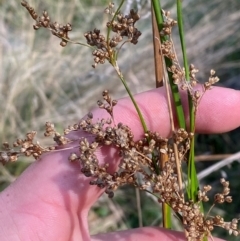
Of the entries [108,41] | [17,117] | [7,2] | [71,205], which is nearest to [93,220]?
[17,117]

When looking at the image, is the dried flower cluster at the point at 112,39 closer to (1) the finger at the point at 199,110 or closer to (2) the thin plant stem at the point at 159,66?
(2) the thin plant stem at the point at 159,66

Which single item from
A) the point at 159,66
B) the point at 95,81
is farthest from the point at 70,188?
the point at 95,81

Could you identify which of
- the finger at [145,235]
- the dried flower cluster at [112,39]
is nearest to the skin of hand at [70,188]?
the finger at [145,235]

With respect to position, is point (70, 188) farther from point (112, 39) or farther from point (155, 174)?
point (112, 39)

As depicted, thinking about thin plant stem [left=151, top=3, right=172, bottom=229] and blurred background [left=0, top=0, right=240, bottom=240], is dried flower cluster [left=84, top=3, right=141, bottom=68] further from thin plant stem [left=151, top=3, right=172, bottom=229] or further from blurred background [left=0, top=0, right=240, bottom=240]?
blurred background [left=0, top=0, right=240, bottom=240]

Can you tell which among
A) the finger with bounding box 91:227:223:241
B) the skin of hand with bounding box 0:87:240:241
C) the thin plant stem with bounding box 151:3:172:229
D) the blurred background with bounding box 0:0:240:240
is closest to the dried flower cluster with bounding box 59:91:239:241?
the thin plant stem with bounding box 151:3:172:229

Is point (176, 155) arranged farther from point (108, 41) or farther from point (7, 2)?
point (7, 2)

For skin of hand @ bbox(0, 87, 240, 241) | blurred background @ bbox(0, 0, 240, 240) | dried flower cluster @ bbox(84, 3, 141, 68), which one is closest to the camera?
dried flower cluster @ bbox(84, 3, 141, 68)
